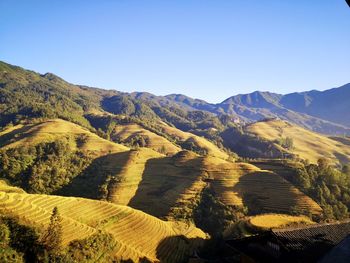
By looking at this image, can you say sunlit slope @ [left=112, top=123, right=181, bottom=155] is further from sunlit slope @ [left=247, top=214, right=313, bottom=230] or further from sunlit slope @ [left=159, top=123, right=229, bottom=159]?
sunlit slope @ [left=247, top=214, right=313, bottom=230]

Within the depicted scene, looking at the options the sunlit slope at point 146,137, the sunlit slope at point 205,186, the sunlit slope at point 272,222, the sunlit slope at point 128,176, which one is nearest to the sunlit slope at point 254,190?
the sunlit slope at point 205,186

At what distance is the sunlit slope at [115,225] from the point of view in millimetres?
46469

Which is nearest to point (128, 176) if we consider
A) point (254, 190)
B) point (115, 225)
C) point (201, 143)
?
point (254, 190)

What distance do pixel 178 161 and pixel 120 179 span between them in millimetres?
16222

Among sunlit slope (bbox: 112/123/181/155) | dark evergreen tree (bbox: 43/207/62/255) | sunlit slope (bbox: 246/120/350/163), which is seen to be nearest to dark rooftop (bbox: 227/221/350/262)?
dark evergreen tree (bbox: 43/207/62/255)

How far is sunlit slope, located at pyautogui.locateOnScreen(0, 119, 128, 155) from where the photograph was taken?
108m

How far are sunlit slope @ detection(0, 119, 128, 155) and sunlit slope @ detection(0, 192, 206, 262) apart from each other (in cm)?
5071

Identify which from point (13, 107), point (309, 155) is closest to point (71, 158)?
point (13, 107)

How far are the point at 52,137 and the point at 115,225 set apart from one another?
222 feet

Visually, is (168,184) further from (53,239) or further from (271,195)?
(53,239)

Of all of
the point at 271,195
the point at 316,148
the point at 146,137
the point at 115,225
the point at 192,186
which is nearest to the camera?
the point at 115,225

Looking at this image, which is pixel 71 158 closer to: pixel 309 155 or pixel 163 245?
pixel 163 245

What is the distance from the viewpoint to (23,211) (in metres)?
47.6

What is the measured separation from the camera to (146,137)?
486 feet
